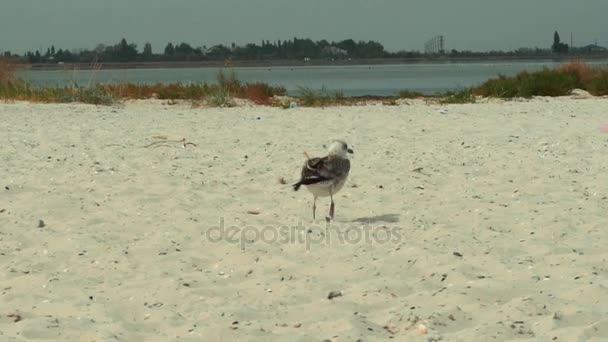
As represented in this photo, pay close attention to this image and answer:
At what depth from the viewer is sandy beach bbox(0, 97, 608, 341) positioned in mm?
4434

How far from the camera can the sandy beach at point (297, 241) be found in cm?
443

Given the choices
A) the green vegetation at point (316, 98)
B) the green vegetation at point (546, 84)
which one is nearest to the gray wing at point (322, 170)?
the green vegetation at point (316, 98)

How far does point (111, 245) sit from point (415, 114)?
1014 cm

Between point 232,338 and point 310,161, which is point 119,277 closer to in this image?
point 232,338

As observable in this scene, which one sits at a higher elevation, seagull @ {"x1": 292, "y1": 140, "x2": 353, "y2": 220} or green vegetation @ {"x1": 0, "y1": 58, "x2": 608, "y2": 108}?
green vegetation @ {"x1": 0, "y1": 58, "x2": 608, "y2": 108}

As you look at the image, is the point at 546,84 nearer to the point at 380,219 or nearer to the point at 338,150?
the point at 338,150

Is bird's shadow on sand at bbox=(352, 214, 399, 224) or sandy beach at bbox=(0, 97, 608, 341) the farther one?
bird's shadow on sand at bbox=(352, 214, 399, 224)

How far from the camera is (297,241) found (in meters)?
6.14

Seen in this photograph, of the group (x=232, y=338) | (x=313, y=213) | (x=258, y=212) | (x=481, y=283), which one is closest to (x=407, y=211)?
(x=313, y=213)

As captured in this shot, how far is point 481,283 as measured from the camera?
4887 millimetres

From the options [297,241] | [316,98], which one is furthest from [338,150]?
[316,98]

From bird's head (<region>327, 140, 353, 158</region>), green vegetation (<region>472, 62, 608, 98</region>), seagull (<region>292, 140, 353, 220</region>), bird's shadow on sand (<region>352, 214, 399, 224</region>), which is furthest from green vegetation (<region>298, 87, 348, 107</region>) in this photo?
bird's shadow on sand (<region>352, 214, 399, 224</region>)

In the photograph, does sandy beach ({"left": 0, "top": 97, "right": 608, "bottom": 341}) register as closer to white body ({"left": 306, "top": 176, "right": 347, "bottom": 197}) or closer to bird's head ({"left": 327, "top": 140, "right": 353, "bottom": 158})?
white body ({"left": 306, "top": 176, "right": 347, "bottom": 197})

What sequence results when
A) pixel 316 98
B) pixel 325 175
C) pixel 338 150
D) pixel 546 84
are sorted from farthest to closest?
pixel 546 84 → pixel 316 98 → pixel 338 150 → pixel 325 175
